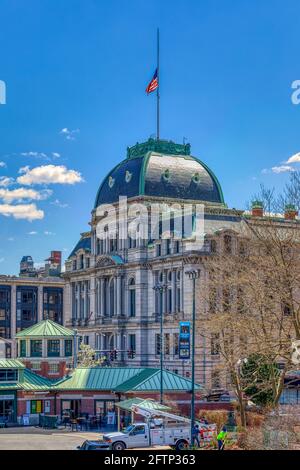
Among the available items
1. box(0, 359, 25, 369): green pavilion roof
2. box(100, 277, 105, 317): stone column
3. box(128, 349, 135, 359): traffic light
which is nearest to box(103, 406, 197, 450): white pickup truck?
box(0, 359, 25, 369): green pavilion roof

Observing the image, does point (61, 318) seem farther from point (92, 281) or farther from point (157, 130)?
A: point (157, 130)

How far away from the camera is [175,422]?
47750mm

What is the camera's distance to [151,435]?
4569cm

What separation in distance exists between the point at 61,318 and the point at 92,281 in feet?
116

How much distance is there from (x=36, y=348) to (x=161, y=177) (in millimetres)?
33360

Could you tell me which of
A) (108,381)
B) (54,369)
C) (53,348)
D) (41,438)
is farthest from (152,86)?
(41,438)

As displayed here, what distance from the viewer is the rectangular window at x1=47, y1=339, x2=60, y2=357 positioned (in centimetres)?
7212

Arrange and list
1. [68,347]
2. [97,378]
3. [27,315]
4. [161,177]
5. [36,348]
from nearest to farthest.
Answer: [97,378] < [36,348] < [68,347] < [161,177] < [27,315]

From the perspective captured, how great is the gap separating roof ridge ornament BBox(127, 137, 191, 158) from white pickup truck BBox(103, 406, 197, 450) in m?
58.8

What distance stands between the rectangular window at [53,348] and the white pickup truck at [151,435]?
2617 centimetres

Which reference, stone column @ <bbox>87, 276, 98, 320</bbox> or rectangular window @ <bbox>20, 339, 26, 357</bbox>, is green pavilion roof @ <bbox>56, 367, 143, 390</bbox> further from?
stone column @ <bbox>87, 276, 98, 320</bbox>

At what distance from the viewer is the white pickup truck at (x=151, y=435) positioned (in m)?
45.2

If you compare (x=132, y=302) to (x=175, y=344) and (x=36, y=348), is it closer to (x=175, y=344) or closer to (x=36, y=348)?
(x=175, y=344)

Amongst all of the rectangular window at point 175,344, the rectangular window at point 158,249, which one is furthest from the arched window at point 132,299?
the rectangular window at point 175,344
